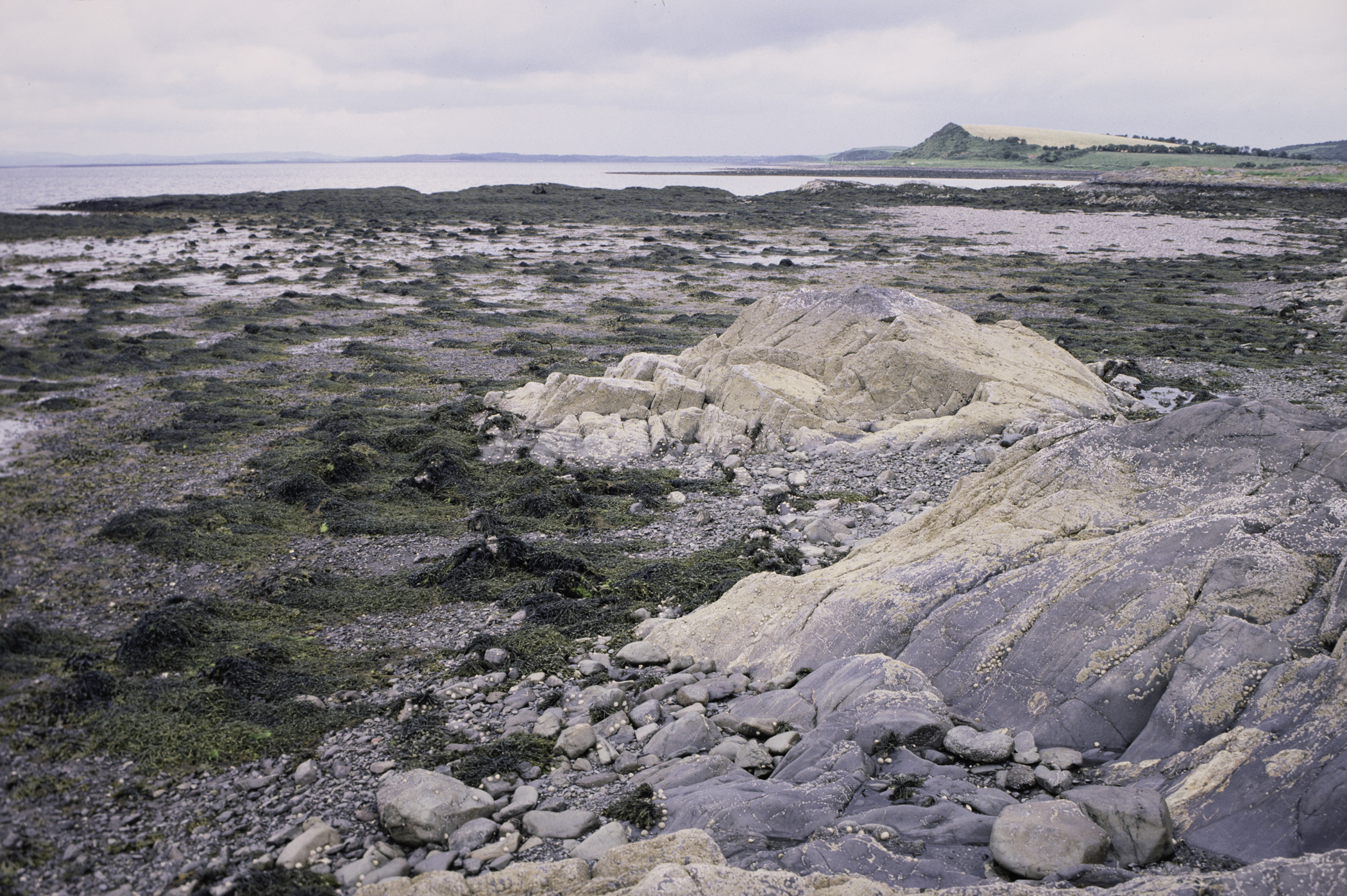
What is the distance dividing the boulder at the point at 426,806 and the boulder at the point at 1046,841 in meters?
3.68

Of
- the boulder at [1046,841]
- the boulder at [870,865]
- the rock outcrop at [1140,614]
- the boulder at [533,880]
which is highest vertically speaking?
the rock outcrop at [1140,614]

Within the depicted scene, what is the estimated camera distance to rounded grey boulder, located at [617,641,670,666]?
28.0 feet

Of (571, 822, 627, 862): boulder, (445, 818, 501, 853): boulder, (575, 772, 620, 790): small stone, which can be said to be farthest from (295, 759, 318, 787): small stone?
(571, 822, 627, 862): boulder

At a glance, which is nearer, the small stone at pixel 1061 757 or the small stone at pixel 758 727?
the small stone at pixel 1061 757

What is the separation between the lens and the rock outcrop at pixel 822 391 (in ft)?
52.5

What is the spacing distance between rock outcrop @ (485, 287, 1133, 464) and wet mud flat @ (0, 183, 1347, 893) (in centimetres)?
91

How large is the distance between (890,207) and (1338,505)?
274 ft

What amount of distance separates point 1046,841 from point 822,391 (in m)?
13.4

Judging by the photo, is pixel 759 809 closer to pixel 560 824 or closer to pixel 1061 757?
pixel 560 824

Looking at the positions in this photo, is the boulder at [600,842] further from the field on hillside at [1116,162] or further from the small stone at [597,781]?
the field on hillside at [1116,162]

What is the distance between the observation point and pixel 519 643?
29.9 feet

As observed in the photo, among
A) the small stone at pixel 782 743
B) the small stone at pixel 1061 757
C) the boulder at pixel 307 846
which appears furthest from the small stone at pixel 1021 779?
the boulder at pixel 307 846

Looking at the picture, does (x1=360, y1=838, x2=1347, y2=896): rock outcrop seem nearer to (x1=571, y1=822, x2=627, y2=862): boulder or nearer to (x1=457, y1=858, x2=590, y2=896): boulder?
(x1=457, y1=858, x2=590, y2=896): boulder

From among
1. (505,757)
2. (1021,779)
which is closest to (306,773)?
(505,757)
